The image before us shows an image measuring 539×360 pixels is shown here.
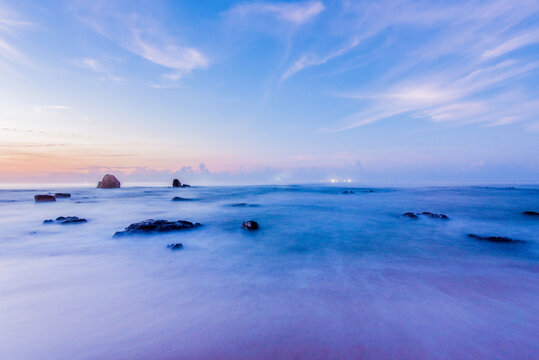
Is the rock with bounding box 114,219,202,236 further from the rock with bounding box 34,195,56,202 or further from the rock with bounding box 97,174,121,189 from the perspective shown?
the rock with bounding box 97,174,121,189

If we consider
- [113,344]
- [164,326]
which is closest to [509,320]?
[164,326]

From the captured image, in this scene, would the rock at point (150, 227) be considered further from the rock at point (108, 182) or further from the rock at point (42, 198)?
the rock at point (108, 182)

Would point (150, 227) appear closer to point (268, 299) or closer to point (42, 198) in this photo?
point (268, 299)

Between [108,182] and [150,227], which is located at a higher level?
[108,182]

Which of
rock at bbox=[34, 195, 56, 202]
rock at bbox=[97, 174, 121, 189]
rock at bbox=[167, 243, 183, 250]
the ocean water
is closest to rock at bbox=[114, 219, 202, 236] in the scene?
the ocean water

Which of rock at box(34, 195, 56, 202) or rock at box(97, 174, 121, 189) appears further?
rock at box(97, 174, 121, 189)

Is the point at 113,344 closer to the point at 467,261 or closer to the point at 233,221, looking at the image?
the point at 467,261

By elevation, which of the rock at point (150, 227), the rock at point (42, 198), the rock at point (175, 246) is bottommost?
the rock at point (42, 198)

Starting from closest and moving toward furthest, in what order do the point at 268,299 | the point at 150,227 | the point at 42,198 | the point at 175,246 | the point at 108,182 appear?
1. the point at 268,299
2. the point at 175,246
3. the point at 150,227
4. the point at 42,198
5. the point at 108,182

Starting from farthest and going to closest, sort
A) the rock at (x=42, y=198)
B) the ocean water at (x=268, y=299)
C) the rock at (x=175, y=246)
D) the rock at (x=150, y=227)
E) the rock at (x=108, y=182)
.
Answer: the rock at (x=108, y=182) → the rock at (x=42, y=198) → the rock at (x=150, y=227) → the rock at (x=175, y=246) → the ocean water at (x=268, y=299)

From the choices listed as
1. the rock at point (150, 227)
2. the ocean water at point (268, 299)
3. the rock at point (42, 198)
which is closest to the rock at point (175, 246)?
the ocean water at point (268, 299)

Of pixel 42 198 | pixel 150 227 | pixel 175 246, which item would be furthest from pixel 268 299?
pixel 42 198

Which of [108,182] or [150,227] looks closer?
[150,227]

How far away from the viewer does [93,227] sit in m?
9.95
